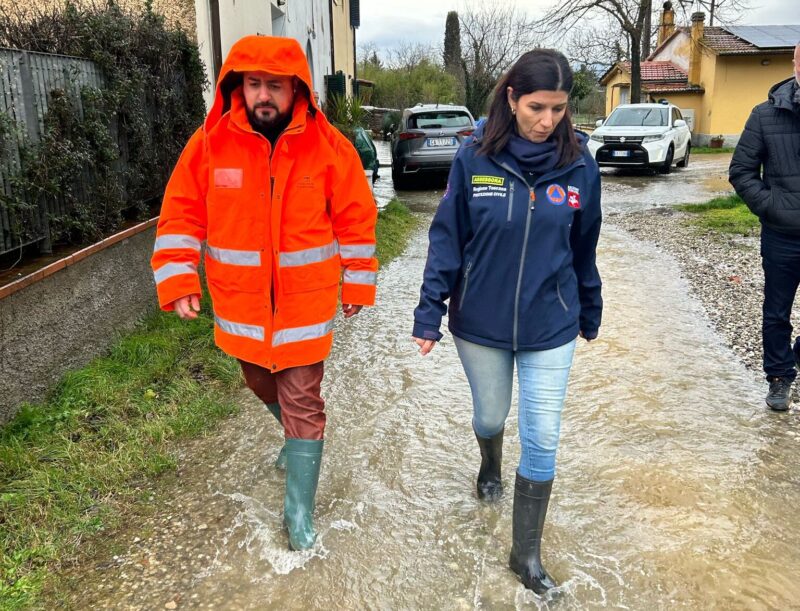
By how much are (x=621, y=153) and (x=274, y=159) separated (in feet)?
51.9

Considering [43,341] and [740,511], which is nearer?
[740,511]

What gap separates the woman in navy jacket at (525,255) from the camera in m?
2.61

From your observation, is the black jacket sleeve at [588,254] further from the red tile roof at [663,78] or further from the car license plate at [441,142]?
the red tile roof at [663,78]

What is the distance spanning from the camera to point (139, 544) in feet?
10.0

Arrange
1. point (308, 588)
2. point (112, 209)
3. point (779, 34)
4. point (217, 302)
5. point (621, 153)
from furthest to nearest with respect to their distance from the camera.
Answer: point (779, 34) < point (621, 153) < point (112, 209) < point (217, 302) < point (308, 588)

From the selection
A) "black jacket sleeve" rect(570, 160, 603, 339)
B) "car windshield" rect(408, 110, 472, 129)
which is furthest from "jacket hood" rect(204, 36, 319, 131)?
"car windshield" rect(408, 110, 472, 129)

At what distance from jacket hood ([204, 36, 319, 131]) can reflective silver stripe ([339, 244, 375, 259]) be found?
60cm

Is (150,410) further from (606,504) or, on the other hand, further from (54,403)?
(606,504)

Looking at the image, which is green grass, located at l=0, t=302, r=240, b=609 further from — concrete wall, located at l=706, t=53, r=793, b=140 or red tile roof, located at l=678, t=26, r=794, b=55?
red tile roof, located at l=678, t=26, r=794, b=55

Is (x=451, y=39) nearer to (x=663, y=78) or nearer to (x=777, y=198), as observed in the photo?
(x=663, y=78)

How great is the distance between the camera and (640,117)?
18.4 meters

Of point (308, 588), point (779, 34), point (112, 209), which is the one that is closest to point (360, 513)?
point (308, 588)

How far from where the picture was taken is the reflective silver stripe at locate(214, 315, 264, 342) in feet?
9.67

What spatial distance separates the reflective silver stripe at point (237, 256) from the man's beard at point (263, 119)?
491 millimetres
